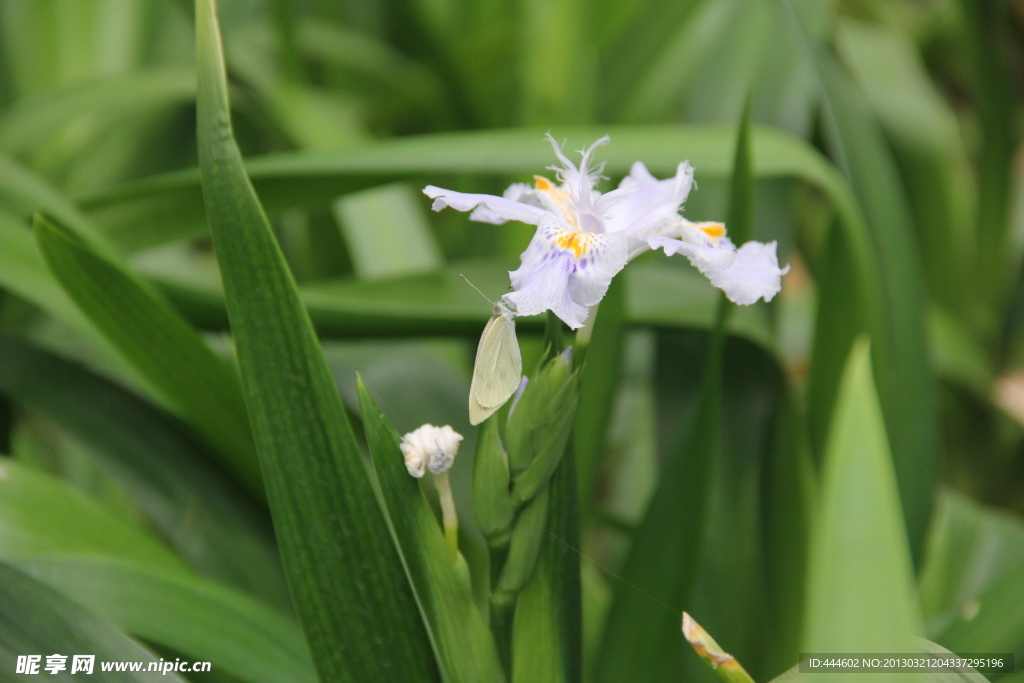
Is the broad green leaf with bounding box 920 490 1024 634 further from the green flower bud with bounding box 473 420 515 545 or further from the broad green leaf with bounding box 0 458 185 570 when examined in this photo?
the broad green leaf with bounding box 0 458 185 570

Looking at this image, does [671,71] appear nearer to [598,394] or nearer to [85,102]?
[598,394]

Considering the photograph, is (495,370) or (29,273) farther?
(29,273)

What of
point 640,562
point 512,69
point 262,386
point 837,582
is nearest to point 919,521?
point 640,562

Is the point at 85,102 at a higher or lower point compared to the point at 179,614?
higher

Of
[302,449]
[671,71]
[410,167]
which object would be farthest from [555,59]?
[302,449]

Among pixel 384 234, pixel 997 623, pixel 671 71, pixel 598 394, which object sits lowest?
pixel 997 623

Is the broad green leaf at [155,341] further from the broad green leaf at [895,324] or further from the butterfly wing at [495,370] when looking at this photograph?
the broad green leaf at [895,324]

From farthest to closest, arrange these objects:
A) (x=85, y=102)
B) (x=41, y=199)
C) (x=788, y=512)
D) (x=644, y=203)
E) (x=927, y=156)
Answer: (x=927, y=156) → (x=85, y=102) → (x=788, y=512) → (x=41, y=199) → (x=644, y=203)
